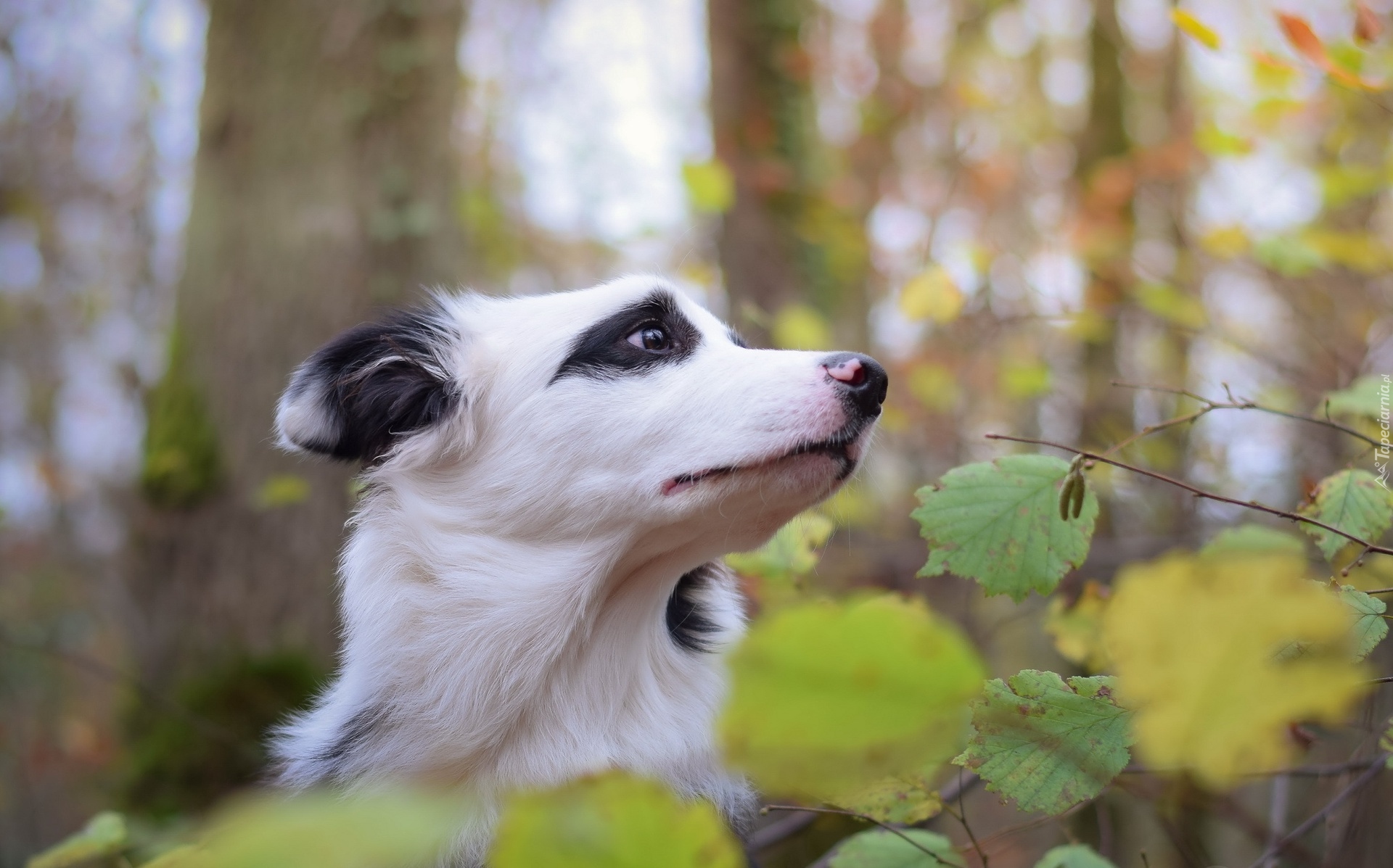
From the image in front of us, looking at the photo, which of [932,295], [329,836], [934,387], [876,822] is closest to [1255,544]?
[876,822]

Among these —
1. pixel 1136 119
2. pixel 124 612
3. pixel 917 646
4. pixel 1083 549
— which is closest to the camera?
pixel 917 646

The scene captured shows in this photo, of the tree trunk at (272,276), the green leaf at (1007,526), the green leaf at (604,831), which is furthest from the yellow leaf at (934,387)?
the green leaf at (604,831)

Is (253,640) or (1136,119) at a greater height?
(1136,119)

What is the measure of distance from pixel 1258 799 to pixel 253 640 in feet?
22.5

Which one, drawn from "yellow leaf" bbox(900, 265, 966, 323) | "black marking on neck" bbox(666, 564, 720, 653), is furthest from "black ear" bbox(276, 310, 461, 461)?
"yellow leaf" bbox(900, 265, 966, 323)

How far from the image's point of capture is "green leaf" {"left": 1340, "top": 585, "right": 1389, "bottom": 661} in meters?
Answer: 1.23

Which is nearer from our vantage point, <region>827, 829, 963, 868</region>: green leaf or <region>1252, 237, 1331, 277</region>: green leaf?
<region>827, 829, 963, 868</region>: green leaf

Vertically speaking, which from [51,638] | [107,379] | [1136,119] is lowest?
Result: [51,638]

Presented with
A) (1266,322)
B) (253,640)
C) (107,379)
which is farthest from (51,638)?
(1266,322)

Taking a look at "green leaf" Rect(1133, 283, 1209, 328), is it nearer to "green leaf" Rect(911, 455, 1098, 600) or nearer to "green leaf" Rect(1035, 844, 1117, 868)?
"green leaf" Rect(911, 455, 1098, 600)

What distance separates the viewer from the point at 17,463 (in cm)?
1047

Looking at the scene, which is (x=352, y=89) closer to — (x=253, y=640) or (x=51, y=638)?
(x=253, y=640)

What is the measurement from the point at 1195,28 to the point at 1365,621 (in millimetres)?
1452

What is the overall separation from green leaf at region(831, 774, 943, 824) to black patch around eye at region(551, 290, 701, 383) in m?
1.30
